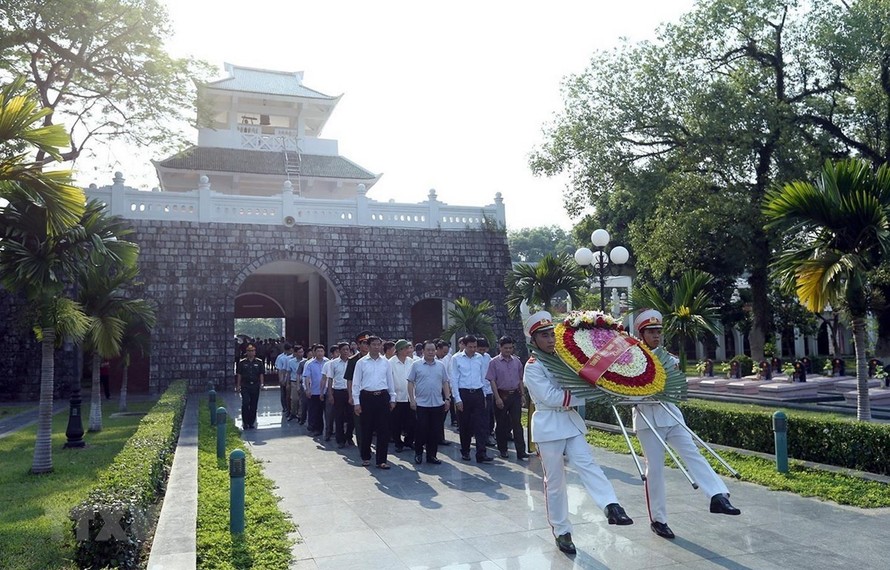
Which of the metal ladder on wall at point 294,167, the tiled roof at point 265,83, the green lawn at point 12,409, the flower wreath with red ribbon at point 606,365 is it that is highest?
the tiled roof at point 265,83

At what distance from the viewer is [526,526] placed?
5359 millimetres

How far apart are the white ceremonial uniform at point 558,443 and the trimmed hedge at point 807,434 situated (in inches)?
144

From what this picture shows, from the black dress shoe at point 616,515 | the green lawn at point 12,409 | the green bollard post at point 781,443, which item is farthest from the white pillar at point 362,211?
the black dress shoe at point 616,515

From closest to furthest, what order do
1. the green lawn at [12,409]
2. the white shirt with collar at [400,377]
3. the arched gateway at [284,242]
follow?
1. the white shirt with collar at [400,377]
2. the green lawn at [12,409]
3. the arched gateway at [284,242]

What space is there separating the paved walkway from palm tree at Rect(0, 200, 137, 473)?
2.95 metres

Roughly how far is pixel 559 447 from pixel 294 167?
21655 millimetres

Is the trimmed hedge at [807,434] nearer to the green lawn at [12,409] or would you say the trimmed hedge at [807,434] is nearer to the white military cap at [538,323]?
the white military cap at [538,323]

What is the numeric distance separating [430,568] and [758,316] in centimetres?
2196

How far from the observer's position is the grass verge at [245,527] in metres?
4.60

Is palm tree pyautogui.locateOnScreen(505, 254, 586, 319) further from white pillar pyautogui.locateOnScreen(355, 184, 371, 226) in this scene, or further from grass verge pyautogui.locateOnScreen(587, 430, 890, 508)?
white pillar pyautogui.locateOnScreen(355, 184, 371, 226)

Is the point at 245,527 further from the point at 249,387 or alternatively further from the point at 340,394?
the point at 249,387

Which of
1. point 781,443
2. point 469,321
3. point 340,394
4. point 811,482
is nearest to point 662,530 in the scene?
point 811,482

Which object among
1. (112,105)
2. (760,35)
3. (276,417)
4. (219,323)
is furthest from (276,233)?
(760,35)

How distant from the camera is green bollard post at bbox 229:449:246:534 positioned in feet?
16.9
